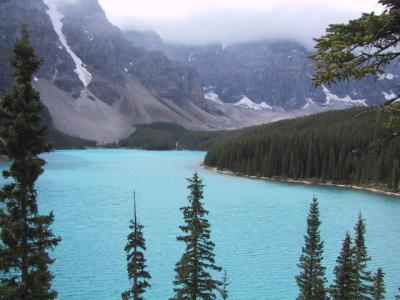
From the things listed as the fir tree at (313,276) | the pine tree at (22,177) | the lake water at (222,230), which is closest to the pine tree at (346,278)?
the fir tree at (313,276)

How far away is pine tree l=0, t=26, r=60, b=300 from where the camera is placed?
17.5 meters

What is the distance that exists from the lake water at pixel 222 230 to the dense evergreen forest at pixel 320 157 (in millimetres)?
12200

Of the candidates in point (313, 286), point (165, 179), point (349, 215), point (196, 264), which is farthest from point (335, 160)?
point (196, 264)

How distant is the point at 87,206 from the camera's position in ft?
279

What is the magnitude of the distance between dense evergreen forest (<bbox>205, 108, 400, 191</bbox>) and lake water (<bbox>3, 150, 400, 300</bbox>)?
480 inches

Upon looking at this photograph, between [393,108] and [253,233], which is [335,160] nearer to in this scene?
[253,233]

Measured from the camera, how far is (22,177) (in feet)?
59.3

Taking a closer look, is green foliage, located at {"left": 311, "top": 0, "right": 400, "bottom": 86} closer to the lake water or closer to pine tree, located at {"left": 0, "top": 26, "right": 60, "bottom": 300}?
pine tree, located at {"left": 0, "top": 26, "right": 60, "bottom": 300}

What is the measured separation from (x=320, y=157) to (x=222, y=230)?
8443cm

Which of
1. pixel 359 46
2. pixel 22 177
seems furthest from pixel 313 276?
pixel 359 46

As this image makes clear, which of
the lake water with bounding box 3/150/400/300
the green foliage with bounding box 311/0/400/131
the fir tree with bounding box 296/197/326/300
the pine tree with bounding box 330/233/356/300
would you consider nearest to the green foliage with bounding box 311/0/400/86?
the green foliage with bounding box 311/0/400/131

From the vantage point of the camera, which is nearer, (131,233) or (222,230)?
(131,233)

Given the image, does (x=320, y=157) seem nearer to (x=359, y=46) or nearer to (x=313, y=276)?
(x=313, y=276)

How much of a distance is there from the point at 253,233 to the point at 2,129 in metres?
51.5
